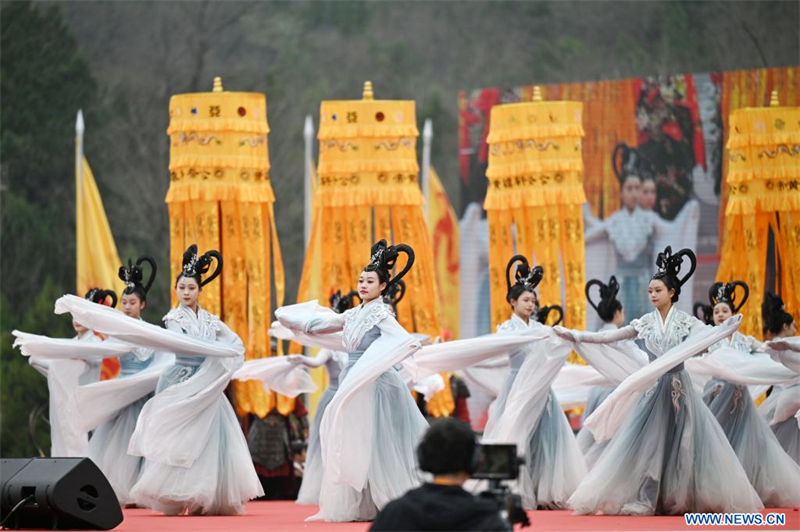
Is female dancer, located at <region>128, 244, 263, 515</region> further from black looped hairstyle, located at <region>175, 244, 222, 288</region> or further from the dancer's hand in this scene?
the dancer's hand

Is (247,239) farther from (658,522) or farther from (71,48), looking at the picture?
(71,48)

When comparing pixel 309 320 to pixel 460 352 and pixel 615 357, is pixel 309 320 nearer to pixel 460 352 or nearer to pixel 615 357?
pixel 460 352

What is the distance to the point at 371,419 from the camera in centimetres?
848

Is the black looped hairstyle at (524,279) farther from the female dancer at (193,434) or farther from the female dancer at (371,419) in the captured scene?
the female dancer at (193,434)

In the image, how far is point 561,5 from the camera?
2550cm

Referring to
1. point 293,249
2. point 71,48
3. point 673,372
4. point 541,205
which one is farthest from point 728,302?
point 71,48

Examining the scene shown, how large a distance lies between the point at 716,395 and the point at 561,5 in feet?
53.2

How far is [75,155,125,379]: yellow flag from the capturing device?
594 inches

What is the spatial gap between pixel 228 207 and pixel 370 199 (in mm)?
1278

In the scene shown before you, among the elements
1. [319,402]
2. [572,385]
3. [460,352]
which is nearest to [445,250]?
[572,385]

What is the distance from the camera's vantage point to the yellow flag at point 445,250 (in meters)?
18.4

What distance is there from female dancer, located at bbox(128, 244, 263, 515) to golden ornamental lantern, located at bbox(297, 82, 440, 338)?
3.17m

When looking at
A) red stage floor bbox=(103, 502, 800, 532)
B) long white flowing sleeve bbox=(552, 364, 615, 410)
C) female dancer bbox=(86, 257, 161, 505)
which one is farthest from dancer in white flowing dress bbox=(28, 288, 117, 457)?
long white flowing sleeve bbox=(552, 364, 615, 410)

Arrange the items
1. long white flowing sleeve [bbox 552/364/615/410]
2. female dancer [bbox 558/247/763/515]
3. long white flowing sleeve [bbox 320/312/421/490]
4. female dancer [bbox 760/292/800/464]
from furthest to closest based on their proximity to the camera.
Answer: long white flowing sleeve [bbox 552/364/615/410] < female dancer [bbox 760/292/800/464] < female dancer [bbox 558/247/763/515] < long white flowing sleeve [bbox 320/312/421/490]
